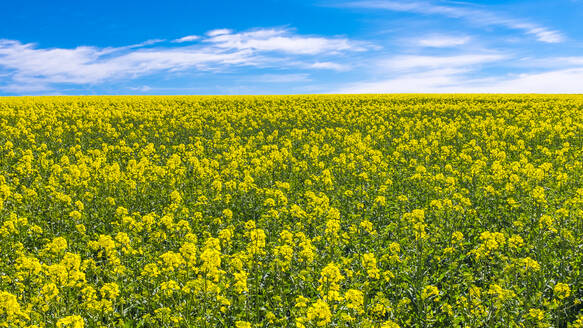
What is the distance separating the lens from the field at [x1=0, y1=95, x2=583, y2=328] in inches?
241

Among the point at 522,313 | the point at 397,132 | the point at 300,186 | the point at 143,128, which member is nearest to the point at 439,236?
the point at 522,313

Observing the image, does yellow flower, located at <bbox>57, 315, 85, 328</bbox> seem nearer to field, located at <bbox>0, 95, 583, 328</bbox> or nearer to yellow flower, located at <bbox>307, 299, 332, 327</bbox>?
field, located at <bbox>0, 95, 583, 328</bbox>

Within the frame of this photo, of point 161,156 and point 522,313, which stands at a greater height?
point 161,156

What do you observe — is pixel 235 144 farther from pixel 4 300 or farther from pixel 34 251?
pixel 4 300

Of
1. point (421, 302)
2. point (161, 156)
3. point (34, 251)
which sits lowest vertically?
point (421, 302)

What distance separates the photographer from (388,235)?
966 cm

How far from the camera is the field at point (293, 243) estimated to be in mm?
6133

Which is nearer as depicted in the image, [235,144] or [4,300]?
[4,300]

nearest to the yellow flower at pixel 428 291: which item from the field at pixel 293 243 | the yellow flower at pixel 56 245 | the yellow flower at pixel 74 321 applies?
the field at pixel 293 243

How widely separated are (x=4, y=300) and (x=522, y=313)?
7.36 m

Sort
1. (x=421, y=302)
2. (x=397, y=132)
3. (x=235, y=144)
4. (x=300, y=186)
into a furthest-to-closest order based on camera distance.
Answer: (x=397, y=132), (x=235, y=144), (x=300, y=186), (x=421, y=302)

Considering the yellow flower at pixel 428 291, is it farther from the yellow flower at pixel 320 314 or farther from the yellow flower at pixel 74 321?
the yellow flower at pixel 74 321

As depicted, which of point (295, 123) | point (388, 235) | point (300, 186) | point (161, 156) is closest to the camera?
point (388, 235)

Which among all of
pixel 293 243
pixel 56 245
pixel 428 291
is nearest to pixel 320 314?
pixel 428 291
